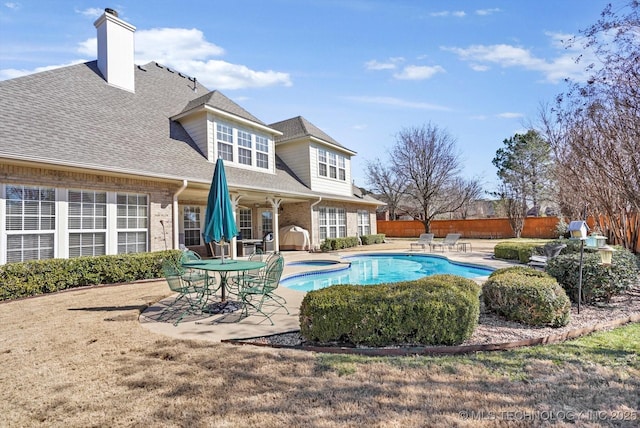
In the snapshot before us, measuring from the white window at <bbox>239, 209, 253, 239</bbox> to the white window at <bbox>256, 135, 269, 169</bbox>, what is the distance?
Answer: 148 inches

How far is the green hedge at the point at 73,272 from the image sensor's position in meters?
7.43

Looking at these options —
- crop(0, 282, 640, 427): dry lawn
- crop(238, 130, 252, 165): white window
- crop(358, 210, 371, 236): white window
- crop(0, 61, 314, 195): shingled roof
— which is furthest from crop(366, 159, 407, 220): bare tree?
crop(0, 282, 640, 427): dry lawn

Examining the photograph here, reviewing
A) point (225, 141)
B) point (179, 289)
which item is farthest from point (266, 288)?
point (225, 141)

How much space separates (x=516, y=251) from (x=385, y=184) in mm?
23747

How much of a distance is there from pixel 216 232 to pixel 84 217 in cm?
542

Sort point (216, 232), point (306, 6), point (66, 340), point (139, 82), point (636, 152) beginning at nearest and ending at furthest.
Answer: point (66, 340) → point (216, 232) → point (636, 152) → point (306, 6) → point (139, 82)

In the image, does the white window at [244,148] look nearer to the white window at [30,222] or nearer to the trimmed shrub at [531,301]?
the white window at [30,222]

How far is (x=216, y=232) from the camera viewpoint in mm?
6605

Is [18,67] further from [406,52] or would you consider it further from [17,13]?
[406,52]

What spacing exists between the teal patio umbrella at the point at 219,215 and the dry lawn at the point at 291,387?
2.36 metres

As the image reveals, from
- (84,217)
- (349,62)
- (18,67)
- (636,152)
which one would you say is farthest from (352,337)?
(18,67)

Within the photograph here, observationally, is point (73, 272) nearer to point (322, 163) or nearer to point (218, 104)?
point (218, 104)

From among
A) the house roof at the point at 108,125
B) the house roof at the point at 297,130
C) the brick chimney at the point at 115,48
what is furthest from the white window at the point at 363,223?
the brick chimney at the point at 115,48

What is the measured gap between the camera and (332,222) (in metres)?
20.9
